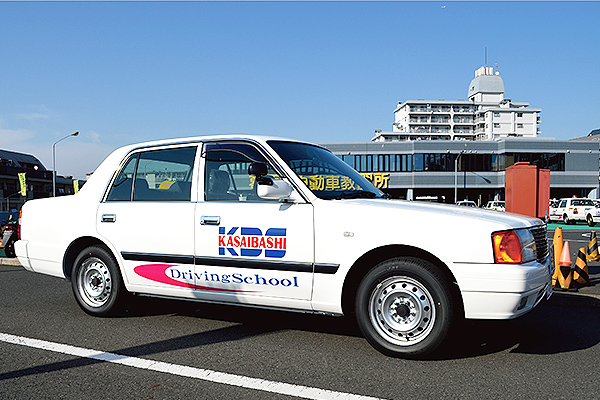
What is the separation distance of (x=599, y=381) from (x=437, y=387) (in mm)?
1078

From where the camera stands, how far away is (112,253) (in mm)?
5336

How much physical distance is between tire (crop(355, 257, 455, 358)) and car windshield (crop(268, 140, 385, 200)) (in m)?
0.83

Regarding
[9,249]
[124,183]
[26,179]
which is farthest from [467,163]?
[124,183]

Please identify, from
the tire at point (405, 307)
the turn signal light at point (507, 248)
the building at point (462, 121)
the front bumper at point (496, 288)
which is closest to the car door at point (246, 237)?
the tire at point (405, 307)

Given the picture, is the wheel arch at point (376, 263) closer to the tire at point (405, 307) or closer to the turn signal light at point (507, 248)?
the tire at point (405, 307)

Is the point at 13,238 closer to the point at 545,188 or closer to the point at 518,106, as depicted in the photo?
the point at 545,188

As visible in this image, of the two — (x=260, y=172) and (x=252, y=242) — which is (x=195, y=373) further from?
(x=260, y=172)

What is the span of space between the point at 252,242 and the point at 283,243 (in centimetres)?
29

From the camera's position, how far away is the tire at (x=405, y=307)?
379 cm

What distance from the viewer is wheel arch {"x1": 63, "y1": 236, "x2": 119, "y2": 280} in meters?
5.48

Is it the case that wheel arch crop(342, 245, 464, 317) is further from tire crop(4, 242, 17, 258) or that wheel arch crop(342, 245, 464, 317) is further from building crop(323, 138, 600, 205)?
building crop(323, 138, 600, 205)

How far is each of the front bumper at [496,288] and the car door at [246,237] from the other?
120 centimetres

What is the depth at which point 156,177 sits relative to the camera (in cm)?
523

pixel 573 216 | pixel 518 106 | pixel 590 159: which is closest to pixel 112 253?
pixel 573 216
